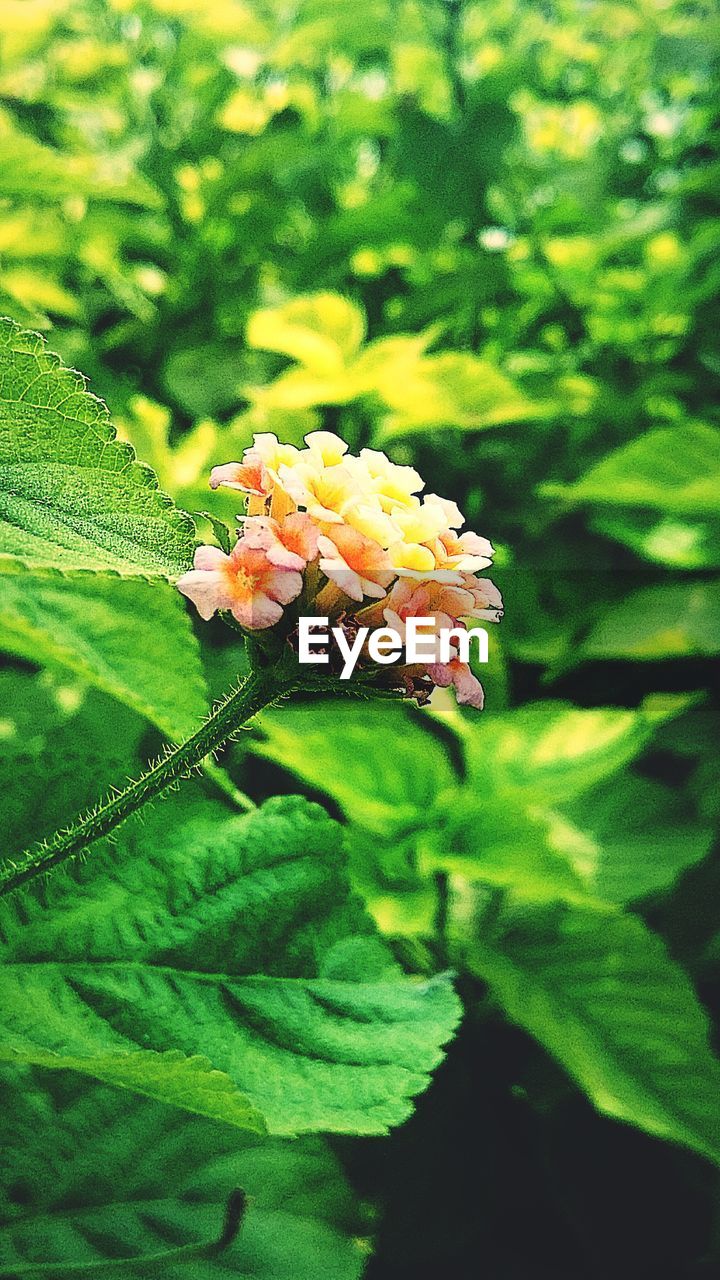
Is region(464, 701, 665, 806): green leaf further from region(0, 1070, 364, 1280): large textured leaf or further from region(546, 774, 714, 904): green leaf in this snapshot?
region(0, 1070, 364, 1280): large textured leaf

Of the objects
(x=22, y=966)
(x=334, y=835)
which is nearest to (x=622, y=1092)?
(x=334, y=835)

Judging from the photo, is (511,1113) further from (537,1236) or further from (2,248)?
(2,248)

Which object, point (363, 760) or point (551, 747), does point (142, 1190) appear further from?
point (551, 747)

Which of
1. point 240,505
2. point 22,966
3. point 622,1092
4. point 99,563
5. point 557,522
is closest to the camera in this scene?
point 99,563

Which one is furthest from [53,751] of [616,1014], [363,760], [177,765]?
[616,1014]

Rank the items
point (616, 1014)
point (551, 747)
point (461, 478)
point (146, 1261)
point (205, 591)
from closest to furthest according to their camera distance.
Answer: point (205, 591)
point (146, 1261)
point (616, 1014)
point (551, 747)
point (461, 478)

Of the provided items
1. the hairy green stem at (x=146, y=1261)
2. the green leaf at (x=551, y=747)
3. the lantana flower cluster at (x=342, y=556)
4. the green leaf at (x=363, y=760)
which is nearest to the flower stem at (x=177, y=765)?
the lantana flower cluster at (x=342, y=556)

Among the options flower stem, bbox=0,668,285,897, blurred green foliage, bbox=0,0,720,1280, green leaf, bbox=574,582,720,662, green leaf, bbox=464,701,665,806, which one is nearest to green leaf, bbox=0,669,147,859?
blurred green foliage, bbox=0,0,720,1280
